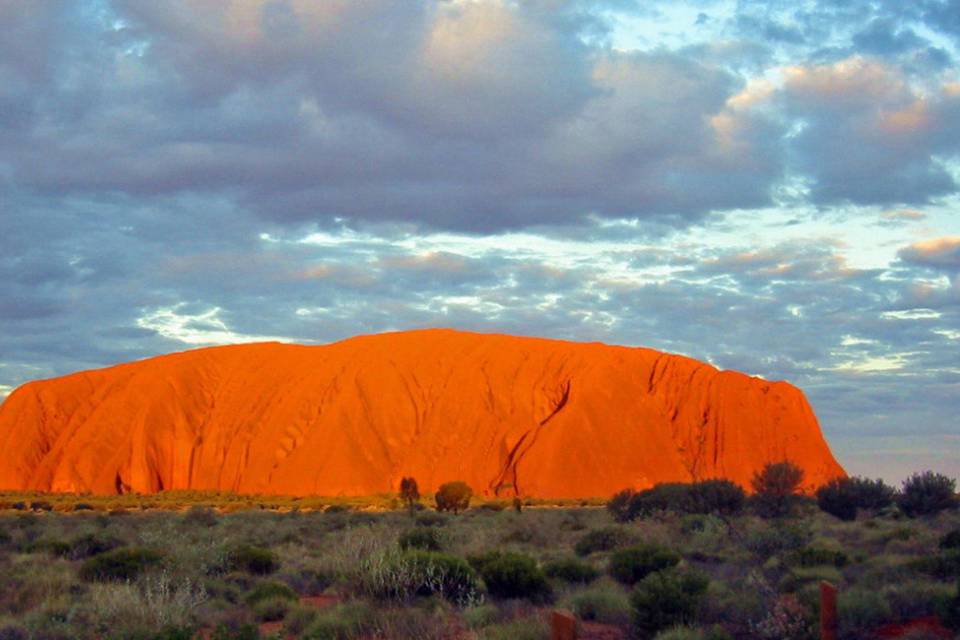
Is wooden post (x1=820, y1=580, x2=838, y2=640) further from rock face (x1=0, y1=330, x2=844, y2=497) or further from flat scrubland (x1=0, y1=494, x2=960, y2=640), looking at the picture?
rock face (x1=0, y1=330, x2=844, y2=497)

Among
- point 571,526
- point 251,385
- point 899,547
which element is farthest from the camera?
point 251,385

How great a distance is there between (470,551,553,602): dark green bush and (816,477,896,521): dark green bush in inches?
993

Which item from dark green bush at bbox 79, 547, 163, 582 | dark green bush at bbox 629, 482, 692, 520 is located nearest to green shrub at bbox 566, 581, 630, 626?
dark green bush at bbox 79, 547, 163, 582

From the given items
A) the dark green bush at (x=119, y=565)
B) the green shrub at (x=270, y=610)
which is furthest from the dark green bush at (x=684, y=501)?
the green shrub at (x=270, y=610)

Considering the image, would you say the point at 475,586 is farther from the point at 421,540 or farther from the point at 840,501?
the point at 840,501

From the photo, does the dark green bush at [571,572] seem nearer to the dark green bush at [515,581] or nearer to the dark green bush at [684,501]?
the dark green bush at [515,581]

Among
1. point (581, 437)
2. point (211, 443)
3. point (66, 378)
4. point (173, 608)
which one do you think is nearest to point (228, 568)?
point (173, 608)

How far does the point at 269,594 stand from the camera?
48.3 ft

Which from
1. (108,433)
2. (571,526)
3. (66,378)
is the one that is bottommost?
(571,526)

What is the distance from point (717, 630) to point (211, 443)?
73167 millimetres

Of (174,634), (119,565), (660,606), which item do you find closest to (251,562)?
(119,565)

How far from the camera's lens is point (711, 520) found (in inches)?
1034

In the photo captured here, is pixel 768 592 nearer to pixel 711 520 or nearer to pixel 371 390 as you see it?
pixel 711 520

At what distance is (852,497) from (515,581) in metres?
26.2
